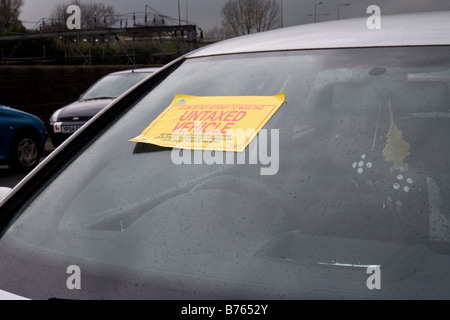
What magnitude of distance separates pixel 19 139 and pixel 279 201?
28.8 feet

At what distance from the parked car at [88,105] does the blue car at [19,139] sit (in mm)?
732

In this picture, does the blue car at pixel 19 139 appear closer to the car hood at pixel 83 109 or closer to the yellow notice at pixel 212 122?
the car hood at pixel 83 109

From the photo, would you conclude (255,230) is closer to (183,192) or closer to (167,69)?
(183,192)

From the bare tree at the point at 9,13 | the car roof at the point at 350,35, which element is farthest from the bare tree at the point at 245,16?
the car roof at the point at 350,35

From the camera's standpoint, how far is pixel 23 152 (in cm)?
973

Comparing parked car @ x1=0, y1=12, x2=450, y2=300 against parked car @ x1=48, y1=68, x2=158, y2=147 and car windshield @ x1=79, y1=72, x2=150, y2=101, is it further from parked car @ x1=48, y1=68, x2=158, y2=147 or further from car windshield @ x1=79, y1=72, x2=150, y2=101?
car windshield @ x1=79, y1=72, x2=150, y2=101

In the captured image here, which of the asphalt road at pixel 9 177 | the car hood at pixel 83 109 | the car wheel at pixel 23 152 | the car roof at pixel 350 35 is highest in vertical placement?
the car roof at pixel 350 35

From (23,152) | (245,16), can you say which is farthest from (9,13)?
(23,152)

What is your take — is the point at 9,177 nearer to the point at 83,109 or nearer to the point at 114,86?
the point at 83,109

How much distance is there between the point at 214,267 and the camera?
137cm

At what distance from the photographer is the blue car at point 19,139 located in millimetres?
9289

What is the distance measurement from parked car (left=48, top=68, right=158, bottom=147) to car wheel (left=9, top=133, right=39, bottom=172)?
94 centimetres

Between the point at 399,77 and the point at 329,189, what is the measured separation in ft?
1.30

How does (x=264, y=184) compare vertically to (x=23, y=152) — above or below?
above
